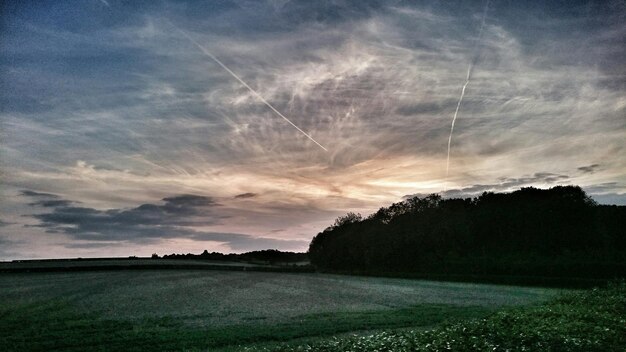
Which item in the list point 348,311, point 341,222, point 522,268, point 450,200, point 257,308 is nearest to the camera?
point 348,311

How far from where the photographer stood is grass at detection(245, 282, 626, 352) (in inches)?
767

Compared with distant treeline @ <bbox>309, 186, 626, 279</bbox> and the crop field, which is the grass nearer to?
the crop field

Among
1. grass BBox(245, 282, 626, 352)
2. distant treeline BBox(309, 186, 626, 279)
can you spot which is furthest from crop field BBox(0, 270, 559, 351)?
distant treeline BBox(309, 186, 626, 279)

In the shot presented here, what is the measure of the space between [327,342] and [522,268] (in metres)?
73.3

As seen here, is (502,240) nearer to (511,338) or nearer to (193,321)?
(193,321)

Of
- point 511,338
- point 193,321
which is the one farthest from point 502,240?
point 511,338

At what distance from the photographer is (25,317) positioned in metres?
34.0

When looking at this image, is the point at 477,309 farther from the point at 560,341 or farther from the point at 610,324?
the point at 560,341

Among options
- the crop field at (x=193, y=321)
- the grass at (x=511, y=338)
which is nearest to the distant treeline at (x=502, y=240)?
the crop field at (x=193, y=321)

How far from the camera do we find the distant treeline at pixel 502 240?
84438mm

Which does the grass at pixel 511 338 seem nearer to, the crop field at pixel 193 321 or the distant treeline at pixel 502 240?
the crop field at pixel 193 321

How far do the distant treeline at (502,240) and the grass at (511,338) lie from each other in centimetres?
5334

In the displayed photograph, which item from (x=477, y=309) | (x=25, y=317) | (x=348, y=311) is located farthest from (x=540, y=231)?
(x=25, y=317)

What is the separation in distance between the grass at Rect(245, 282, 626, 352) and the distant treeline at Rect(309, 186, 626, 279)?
53336 millimetres
